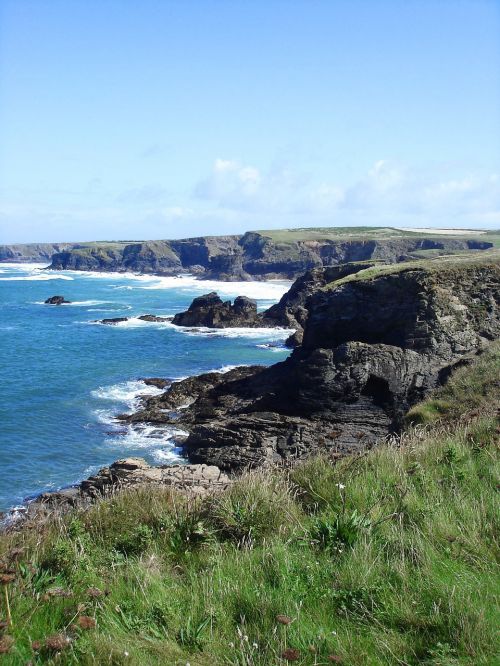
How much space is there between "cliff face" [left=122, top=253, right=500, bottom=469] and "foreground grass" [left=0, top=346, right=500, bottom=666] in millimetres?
13118

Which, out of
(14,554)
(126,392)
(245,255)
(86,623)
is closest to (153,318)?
(126,392)

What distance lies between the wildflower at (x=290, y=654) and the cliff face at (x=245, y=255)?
9451 centimetres

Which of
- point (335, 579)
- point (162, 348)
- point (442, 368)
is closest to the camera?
point (335, 579)

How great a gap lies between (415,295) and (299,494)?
25078mm

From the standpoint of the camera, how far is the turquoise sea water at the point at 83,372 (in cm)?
2289

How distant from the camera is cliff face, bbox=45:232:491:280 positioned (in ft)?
392

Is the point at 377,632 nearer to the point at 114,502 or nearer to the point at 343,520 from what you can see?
the point at 343,520

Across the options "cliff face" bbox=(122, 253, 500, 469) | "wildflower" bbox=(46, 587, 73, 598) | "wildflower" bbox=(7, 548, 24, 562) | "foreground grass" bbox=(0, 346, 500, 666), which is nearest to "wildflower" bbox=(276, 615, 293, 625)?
"foreground grass" bbox=(0, 346, 500, 666)

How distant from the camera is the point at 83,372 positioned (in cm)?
3844

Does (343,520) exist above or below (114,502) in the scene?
above

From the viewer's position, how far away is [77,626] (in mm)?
3500

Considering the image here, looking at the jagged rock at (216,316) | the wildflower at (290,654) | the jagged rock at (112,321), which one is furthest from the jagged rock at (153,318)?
the wildflower at (290,654)

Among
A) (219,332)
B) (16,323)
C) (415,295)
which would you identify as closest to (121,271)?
(16,323)

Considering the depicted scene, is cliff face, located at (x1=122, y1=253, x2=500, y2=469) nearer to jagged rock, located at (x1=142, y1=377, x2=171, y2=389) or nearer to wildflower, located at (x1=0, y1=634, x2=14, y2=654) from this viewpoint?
jagged rock, located at (x1=142, y1=377, x2=171, y2=389)
